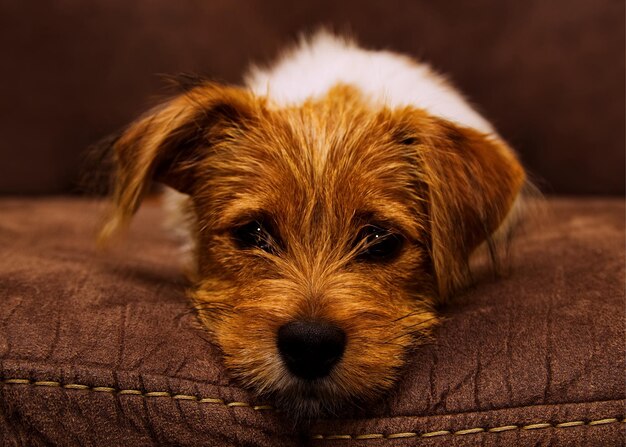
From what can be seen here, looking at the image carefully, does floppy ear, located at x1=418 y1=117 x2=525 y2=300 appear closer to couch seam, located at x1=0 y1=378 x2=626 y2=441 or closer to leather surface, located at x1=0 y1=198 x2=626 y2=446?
leather surface, located at x1=0 y1=198 x2=626 y2=446

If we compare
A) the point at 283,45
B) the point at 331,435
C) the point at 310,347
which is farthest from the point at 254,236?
the point at 283,45

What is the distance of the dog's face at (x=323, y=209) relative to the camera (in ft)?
4.57

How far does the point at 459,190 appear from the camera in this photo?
1567 mm

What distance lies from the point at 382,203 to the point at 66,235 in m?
1.15

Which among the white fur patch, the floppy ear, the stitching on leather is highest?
the white fur patch

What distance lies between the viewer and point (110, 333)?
4.46ft

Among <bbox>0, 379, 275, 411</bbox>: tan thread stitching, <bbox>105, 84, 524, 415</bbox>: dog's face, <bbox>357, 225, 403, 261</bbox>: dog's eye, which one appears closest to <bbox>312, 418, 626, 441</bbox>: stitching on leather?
<bbox>105, 84, 524, 415</bbox>: dog's face

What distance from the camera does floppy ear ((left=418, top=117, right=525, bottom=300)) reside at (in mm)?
1565

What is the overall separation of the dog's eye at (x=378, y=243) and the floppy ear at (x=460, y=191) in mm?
89

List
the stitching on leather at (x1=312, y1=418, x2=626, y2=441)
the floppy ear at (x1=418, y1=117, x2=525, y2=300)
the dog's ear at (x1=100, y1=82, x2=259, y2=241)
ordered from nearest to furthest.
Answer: the stitching on leather at (x1=312, y1=418, x2=626, y2=441) → the floppy ear at (x1=418, y1=117, x2=525, y2=300) → the dog's ear at (x1=100, y1=82, x2=259, y2=241)

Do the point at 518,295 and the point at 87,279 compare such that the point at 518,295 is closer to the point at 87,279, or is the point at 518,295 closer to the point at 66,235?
the point at 87,279

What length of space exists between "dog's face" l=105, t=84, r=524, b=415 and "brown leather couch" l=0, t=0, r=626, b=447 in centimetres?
9

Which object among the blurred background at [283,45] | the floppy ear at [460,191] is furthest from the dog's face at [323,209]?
the blurred background at [283,45]

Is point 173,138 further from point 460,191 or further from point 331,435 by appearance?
point 331,435
